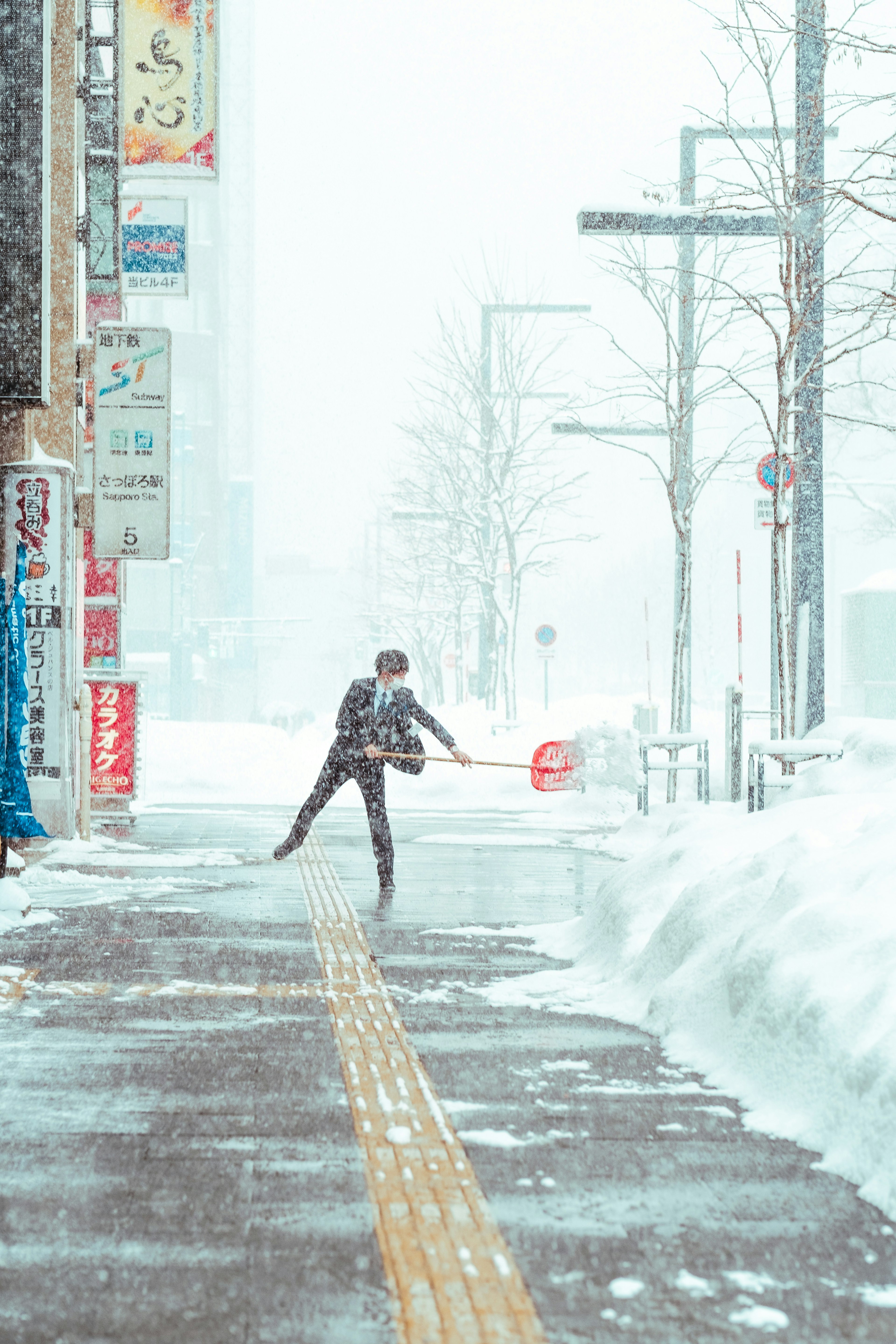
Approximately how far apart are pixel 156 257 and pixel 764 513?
6.90 meters

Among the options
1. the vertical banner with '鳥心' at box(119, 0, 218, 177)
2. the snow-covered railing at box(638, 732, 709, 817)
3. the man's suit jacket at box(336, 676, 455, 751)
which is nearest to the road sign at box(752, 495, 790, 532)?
the snow-covered railing at box(638, 732, 709, 817)

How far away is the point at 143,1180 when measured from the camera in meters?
4.00

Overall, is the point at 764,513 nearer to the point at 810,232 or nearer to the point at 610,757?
the point at 610,757

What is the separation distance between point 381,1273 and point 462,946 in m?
4.81

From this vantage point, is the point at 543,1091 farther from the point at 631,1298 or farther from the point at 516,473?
the point at 516,473

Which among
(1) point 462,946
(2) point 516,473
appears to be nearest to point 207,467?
(2) point 516,473

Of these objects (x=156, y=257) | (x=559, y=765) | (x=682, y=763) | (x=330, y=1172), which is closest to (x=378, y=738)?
(x=682, y=763)

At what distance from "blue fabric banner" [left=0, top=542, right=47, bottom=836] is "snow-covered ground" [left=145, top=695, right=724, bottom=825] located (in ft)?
29.6

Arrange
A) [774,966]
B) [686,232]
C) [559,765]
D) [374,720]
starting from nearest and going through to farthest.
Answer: [774,966], [374,720], [686,232], [559,765]

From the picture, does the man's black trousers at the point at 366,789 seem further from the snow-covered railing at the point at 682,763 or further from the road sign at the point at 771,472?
the road sign at the point at 771,472

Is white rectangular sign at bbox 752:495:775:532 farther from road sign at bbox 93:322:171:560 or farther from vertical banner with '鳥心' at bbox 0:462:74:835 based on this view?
vertical banner with '鳥心' at bbox 0:462:74:835

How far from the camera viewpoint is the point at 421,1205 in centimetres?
382

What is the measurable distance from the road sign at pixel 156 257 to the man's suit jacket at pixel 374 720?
23.0ft

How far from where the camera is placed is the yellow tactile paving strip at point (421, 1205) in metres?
3.13
